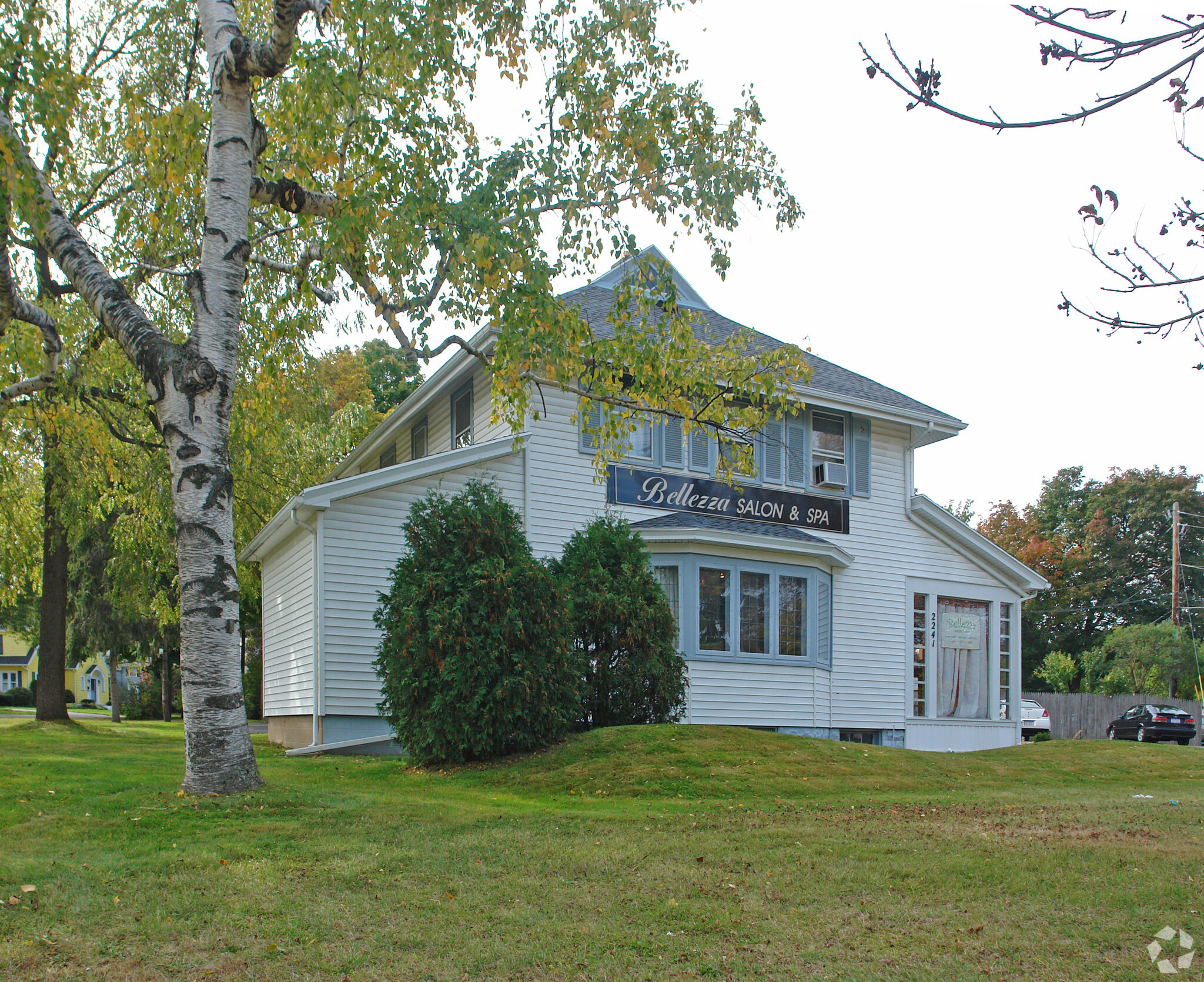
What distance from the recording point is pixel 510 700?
11.2 metres

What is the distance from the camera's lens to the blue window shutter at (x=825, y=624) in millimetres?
17516

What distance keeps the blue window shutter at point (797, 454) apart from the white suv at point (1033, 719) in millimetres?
16351

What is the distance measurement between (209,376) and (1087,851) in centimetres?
777

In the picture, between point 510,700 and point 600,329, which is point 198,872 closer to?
point 510,700

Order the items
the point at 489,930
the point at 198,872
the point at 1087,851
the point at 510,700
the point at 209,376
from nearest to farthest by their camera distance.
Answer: the point at 489,930 < the point at 198,872 < the point at 1087,851 < the point at 209,376 < the point at 510,700

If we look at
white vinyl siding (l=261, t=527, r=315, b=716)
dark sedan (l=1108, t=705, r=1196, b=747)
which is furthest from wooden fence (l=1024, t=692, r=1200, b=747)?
white vinyl siding (l=261, t=527, r=315, b=716)

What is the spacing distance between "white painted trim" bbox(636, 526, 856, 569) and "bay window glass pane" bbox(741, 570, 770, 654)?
0.52 meters

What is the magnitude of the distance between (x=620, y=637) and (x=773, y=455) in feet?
21.0

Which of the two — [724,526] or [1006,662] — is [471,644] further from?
[1006,662]

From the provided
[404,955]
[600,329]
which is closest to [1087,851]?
[404,955]

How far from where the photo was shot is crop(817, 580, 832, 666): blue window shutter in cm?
1752

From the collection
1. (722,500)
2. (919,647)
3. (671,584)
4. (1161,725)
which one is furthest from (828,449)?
(1161,725)

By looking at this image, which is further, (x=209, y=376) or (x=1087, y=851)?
(x=209, y=376)

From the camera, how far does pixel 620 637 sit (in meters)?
12.6
